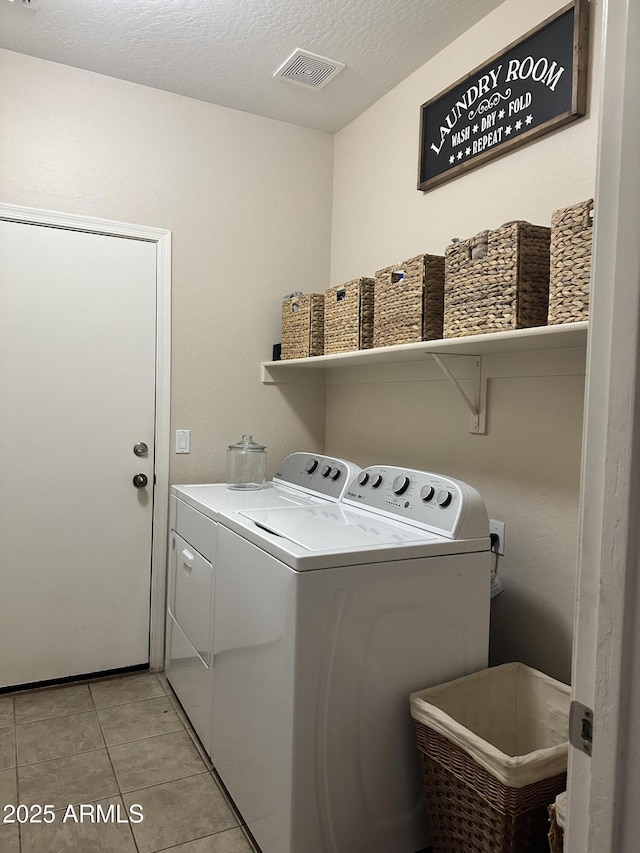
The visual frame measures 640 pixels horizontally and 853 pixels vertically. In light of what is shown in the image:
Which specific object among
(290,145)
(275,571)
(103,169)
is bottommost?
(275,571)

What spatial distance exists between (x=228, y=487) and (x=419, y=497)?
108cm

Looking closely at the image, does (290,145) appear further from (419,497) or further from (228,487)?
(419,497)

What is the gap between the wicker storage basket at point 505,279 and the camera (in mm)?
1651

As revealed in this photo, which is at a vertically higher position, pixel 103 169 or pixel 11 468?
pixel 103 169

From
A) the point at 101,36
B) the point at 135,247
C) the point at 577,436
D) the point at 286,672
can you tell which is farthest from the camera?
the point at 135,247

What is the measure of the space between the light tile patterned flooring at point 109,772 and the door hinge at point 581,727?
1444 millimetres

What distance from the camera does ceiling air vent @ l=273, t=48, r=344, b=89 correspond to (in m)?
2.43

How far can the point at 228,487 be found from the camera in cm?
272

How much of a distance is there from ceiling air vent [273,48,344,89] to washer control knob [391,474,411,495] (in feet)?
5.67

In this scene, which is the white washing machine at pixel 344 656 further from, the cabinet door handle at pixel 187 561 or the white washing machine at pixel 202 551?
the cabinet door handle at pixel 187 561

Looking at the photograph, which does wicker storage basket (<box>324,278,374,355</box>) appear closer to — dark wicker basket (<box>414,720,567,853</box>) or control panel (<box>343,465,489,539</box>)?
control panel (<box>343,465,489,539</box>)

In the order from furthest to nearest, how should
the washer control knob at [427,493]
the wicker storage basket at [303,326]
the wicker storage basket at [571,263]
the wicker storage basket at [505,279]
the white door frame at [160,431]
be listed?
1. the white door frame at [160,431]
2. the wicker storage basket at [303,326]
3. the washer control knob at [427,493]
4. the wicker storage basket at [505,279]
5. the wicker storage basket at [571,263]

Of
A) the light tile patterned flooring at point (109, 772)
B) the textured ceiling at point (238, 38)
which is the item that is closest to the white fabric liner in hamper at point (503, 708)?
the light tile patterned flooring at point (109, 772)

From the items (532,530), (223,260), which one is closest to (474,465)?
(532,530)
